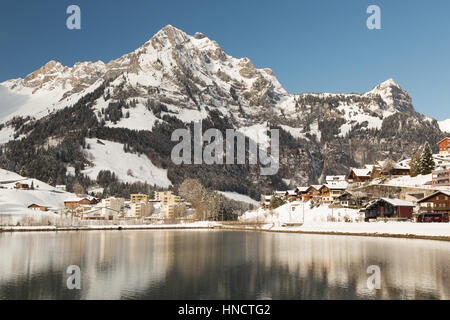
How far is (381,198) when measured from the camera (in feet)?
→ 345

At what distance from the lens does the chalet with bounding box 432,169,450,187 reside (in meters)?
111

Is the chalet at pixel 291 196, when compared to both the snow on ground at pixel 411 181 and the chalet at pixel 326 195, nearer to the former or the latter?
the chalet at pixel 326 195

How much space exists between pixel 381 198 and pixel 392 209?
3.85 meters

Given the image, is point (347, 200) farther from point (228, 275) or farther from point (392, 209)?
point (228, 275)

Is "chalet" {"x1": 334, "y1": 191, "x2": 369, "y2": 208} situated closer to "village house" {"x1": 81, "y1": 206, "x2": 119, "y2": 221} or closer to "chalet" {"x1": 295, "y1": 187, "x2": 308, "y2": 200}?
"chalet" {"x1": 295, "y1": 187, "x2": 308, "y2": 200}

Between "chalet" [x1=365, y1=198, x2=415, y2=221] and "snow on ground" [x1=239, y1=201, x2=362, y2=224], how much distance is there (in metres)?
9.43

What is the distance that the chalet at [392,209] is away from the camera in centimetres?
10144

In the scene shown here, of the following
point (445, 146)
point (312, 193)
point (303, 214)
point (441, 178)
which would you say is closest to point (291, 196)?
point (312, 193)

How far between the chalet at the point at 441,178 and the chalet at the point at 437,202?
16.4 metres

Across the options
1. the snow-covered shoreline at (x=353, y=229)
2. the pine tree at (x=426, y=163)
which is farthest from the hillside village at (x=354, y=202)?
the snow-covered shoreline at (x=353, y=229)
